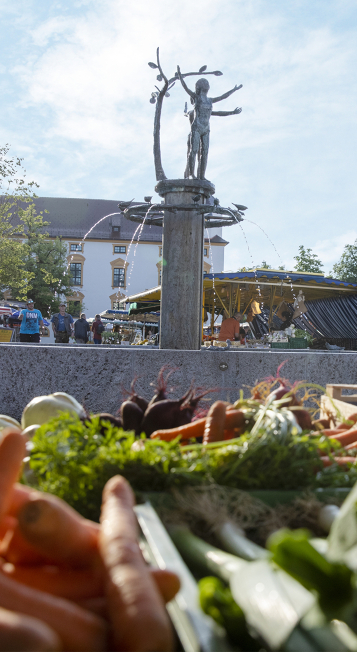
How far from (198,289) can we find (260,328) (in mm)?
16698

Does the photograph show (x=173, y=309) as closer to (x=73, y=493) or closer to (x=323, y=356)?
(x=323, y=356)

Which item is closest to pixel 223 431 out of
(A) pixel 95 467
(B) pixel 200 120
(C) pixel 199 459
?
(C) pixel 199 459

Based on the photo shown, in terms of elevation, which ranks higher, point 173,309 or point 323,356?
point 173,309

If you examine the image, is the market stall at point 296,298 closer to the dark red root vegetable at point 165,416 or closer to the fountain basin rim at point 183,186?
the fountain basin rim at point 183,186

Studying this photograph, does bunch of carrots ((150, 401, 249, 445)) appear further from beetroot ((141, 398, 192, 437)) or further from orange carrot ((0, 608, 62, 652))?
orange carrot ((0, 608, 62, 652))

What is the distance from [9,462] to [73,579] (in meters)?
0.30

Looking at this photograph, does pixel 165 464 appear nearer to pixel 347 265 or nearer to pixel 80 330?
pixel 80 330

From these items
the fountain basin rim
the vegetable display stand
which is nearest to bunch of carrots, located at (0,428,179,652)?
the fountain basin rim

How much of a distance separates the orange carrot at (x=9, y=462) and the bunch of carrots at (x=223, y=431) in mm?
800

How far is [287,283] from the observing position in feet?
53.9

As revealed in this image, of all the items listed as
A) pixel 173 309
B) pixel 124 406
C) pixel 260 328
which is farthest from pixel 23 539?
pixel 260 328

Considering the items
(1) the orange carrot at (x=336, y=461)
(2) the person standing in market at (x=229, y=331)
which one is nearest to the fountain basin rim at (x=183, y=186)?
(2) the person standing in market at (x=229, y=331)

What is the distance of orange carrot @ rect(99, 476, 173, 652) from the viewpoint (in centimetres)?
80

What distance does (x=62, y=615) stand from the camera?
850mm
